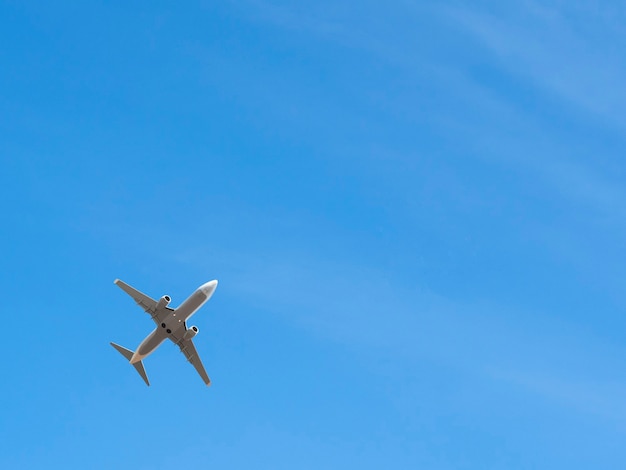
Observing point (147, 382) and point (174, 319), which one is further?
point (147, 382)

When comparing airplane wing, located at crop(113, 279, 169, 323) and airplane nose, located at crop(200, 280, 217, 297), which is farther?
airplane wing, located at crop(113, 279, 169, 323)

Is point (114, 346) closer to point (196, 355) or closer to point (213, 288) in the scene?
point (196, 355)

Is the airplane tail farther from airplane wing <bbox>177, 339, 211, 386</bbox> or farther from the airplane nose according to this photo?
the airplane nose

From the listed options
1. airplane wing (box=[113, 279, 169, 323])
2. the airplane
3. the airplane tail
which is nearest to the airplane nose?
the airplane

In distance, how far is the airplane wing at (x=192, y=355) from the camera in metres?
160

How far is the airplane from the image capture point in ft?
482

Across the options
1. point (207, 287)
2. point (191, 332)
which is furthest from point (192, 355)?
point (207, 287)

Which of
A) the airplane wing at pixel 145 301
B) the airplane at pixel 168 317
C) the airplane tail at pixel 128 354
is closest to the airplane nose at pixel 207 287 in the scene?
the airplane at pixel 168 317

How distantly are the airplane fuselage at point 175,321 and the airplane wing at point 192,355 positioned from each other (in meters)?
3.32

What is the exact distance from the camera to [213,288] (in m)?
147

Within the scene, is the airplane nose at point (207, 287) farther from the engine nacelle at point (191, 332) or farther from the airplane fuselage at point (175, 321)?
the engine nacelle at point (191, 332)

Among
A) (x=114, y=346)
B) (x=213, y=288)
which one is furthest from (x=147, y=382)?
(x=213, y=288)

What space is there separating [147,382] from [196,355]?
11.2 metres

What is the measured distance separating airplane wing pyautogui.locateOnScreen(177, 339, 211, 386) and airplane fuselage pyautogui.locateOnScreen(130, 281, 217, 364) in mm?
3321
